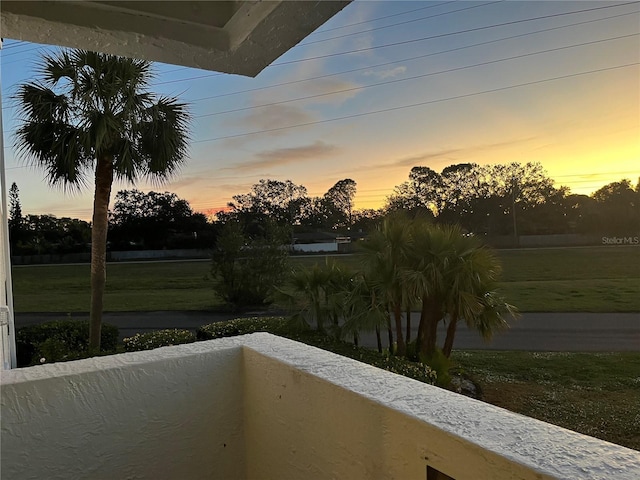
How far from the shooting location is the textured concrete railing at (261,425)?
0.70 meters

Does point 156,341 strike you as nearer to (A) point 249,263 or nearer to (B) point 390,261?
(B) point 390,261

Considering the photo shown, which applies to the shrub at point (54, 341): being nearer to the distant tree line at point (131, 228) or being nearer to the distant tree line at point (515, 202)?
the distant tree line at point (131, 228)

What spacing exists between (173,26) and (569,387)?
8571 millimetres

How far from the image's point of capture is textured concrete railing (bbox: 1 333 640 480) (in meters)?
0.70

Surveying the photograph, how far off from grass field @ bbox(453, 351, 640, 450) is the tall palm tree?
19.6 feet

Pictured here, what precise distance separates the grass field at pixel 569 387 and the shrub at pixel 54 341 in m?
5.62

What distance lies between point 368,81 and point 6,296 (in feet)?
41.0

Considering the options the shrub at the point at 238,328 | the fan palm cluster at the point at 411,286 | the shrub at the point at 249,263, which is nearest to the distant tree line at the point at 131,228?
the shrub at the point at 249,263

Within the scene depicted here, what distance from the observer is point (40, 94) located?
602cm

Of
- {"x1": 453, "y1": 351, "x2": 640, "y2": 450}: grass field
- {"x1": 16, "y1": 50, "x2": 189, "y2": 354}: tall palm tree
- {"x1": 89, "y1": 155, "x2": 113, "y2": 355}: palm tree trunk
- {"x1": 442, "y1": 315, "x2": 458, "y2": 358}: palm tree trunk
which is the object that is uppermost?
{"x1": 16, "y1": 50, "x2": 189, "y2": 354}: tall palm tree

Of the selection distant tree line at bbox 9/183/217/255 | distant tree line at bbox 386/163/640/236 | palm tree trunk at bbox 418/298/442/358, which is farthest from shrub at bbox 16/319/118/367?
distant tree line at bbox 386/163/640/236

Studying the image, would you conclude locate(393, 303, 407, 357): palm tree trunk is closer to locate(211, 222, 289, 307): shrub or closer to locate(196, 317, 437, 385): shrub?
locate(196, 317, 437, 385): shrub

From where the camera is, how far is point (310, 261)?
30.1 feet

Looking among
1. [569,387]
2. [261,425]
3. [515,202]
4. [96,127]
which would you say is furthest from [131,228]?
[261,425]
